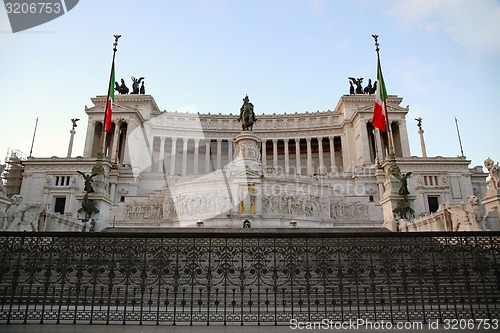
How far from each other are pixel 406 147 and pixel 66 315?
182ft

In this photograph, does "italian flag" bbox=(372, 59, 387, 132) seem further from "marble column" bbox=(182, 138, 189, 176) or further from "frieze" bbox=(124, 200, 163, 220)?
"marble column" bbox=(182, 138, 189, 176)

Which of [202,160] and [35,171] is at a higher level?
[202,160]

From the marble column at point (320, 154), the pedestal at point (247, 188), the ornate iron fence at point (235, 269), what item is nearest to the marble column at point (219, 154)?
the marble column at point (320, 154)

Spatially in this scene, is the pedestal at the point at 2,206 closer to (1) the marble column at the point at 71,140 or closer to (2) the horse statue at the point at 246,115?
(2) the horse statue at the point at 246,115

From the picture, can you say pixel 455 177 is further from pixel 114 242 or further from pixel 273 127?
pixel 114 242

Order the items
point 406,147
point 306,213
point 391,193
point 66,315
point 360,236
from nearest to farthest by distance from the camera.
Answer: point 66,315 < point 360,236 < point 391,193 < point 306,213 < point 406,147

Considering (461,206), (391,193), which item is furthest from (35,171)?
(461,206)

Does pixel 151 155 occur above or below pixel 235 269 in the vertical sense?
above

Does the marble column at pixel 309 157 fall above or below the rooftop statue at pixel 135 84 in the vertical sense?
below

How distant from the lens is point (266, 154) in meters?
63.1

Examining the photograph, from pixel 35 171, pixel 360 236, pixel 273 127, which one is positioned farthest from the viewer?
pixel 273 127

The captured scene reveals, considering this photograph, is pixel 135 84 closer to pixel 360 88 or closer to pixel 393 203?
pixel 360 88

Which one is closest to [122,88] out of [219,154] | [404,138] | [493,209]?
[219,154]

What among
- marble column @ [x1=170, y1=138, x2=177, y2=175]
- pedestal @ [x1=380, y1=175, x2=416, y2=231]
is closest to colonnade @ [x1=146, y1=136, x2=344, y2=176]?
marble column @ [x1=170, y1=138, x2=177, y2=175]
